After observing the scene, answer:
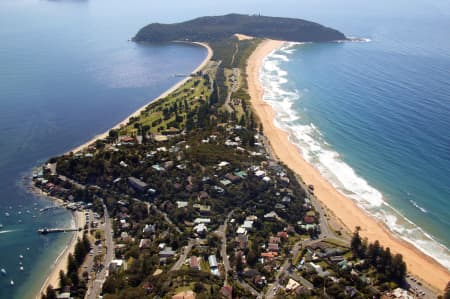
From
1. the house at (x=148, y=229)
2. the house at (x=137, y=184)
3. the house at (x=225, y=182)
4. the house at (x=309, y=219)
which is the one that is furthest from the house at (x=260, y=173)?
the house at (x=148, y=229)

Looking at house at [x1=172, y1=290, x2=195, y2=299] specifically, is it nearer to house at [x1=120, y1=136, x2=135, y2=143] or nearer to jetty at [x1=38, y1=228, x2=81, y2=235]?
jetty at [x1=38, y1=228, x2=81, y2=235]

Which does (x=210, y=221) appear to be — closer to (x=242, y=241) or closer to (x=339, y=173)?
(x=242, y=241)

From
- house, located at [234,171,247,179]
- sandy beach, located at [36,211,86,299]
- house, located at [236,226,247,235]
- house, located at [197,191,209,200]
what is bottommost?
sandy beach, located at [36,211,86,299]

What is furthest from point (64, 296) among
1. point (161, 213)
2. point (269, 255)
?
point (269, 255)

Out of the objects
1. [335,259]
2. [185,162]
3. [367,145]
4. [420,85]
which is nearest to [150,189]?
[185,162]

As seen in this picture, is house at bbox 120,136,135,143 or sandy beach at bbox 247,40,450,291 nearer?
sandy beach at bbox 247,40,450,291

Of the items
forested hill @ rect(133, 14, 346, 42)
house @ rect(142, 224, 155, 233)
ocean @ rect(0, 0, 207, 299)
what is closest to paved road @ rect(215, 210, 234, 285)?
house @ rect(142, 224, 155, 233)

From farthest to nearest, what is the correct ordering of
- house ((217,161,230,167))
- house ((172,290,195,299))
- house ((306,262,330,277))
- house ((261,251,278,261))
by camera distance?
house ((217,161,230,167)) → house ((261,251,278,261)) → house ((306,262,330,277)) → house ((172,290,195,299))
